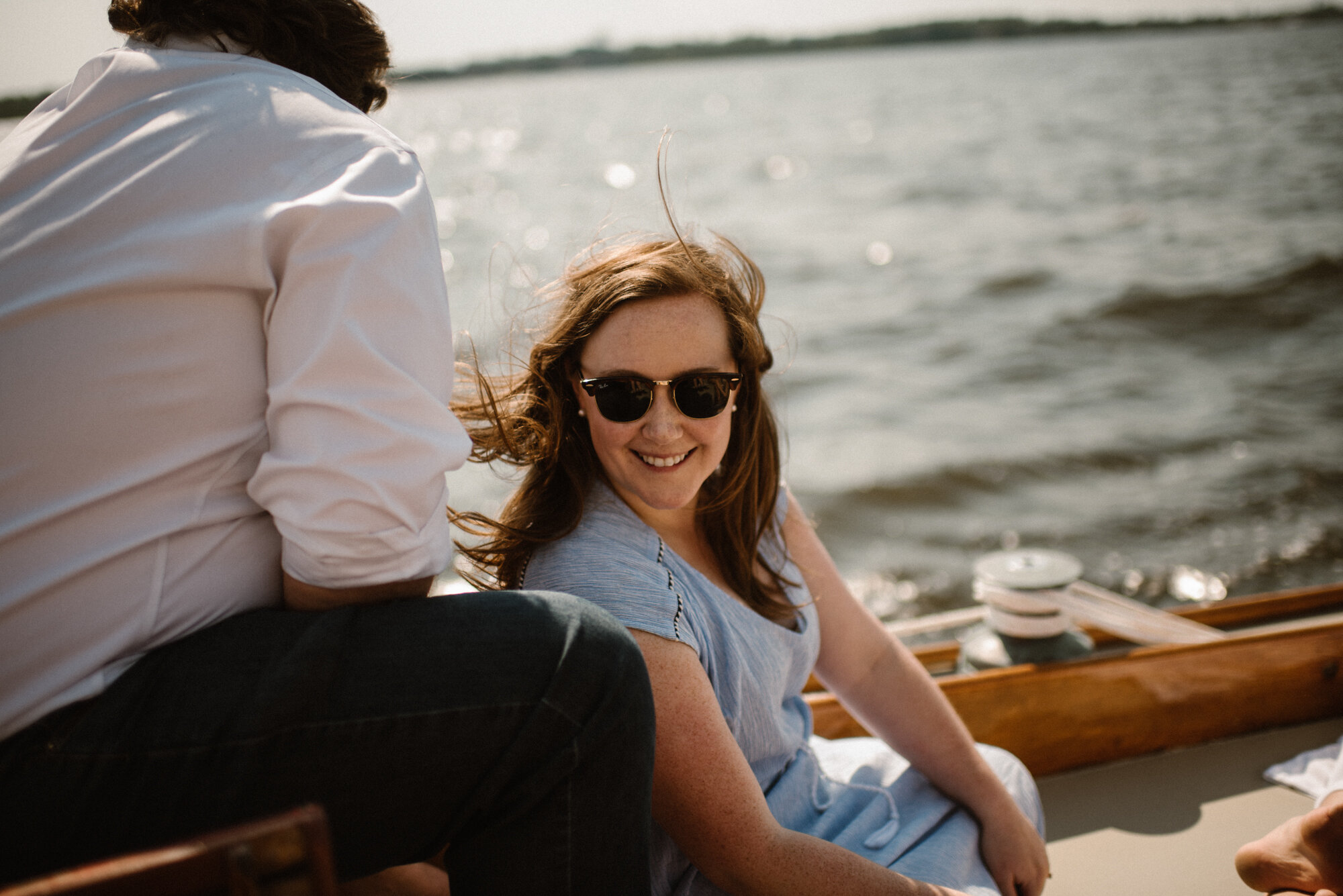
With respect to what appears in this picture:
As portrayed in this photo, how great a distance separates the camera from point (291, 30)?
4.62 feet

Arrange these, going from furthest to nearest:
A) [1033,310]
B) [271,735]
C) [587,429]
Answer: [1033,310], [587,429], [271,735]

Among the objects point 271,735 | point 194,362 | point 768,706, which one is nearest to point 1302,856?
point 768,706

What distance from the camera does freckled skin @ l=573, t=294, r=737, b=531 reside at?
5.65 ft

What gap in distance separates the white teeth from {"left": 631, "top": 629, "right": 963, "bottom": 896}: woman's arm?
1.21ft

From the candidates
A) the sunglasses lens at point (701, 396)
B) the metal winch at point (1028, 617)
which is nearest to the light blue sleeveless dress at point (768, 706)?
the sunglasses lens at point (701, 396)

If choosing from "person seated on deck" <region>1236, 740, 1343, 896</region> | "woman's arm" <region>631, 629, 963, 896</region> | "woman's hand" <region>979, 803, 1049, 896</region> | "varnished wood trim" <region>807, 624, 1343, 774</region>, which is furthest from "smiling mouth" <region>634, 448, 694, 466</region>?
"person seated on deck" <region>1236, 740, 1343, 896</region>

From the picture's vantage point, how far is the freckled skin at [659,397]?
172cm

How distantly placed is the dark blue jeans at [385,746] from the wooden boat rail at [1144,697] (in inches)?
57.1

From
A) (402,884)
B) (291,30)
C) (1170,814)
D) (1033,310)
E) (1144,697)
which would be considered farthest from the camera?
(1033,310)

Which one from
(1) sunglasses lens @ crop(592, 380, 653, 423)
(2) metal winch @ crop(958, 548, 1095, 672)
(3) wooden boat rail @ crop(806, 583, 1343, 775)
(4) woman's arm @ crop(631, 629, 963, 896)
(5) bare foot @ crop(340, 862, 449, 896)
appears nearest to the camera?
(4) woman's arm @ crop(631, 629, 963, 896)

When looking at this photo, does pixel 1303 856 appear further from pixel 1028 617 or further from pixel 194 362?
pixel 194 362

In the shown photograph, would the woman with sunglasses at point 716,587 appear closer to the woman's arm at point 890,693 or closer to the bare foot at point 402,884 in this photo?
the woman's arm at point 890,693

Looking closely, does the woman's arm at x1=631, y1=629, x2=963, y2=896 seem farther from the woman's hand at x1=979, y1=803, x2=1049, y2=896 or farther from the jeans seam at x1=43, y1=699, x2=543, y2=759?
the woman's hand at x1=979, y1=803, x2=1049, y2=896

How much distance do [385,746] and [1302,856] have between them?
181cm
